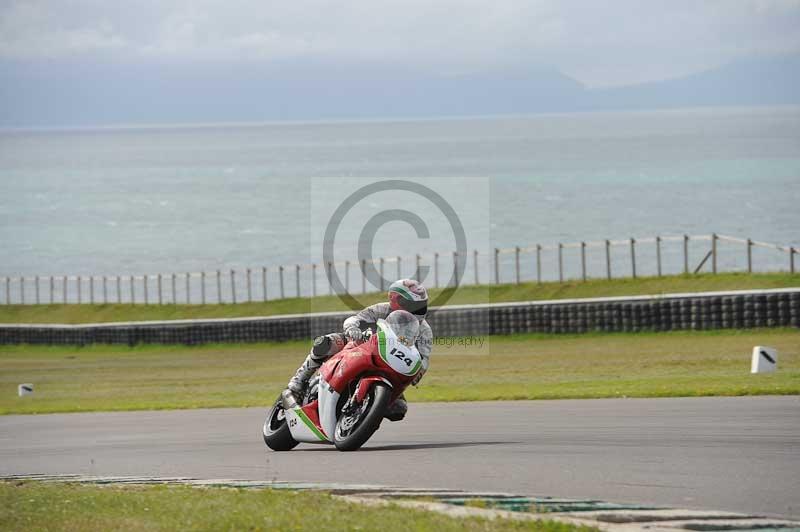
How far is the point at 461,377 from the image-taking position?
2833 cm

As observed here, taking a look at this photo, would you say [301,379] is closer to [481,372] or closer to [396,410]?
[396,410]

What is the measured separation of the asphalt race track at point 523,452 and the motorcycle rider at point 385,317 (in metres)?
0.76

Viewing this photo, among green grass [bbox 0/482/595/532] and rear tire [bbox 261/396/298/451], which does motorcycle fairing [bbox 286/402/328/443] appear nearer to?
rear tire [bbox 261/396/298/451]

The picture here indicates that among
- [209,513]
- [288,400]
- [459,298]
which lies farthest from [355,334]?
[459,298]

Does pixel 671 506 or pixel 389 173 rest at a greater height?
pixel 389 173

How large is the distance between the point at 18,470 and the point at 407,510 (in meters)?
6.42

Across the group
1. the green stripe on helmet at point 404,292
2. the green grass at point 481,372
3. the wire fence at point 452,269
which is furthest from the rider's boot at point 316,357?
the wire fence at point 452,269

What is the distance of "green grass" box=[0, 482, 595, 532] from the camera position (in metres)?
8.13

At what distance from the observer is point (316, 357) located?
1326 centimetres

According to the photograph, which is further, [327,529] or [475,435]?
[475,435]

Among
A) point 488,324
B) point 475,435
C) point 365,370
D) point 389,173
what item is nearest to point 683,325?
point 488,324

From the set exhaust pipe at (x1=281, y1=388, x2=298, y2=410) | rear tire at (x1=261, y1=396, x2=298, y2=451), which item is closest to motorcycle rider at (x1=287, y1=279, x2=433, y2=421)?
exhaust pipe at (x1=281, y1=388, x2=298, y2=410)

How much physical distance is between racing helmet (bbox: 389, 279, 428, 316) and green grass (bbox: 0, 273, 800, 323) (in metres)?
27.6

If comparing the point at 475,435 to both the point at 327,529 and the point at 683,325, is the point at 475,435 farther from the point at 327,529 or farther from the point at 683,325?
the point at 683,325
